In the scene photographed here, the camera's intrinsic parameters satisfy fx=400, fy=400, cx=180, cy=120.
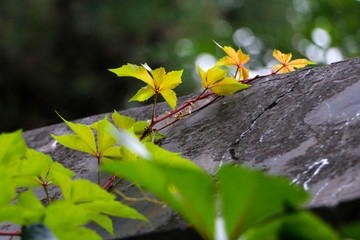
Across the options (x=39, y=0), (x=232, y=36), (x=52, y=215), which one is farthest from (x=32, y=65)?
(x=232, y=36)

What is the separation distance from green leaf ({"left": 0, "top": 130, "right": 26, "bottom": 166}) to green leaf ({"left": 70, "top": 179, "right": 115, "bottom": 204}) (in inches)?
3.3

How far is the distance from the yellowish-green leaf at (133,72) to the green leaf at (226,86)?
0.12 metres

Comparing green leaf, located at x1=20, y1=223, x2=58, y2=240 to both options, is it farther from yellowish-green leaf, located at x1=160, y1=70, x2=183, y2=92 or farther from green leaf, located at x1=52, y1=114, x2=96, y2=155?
yellowish-green leaf, located at x1=160, y1=70, x2=183, y2=92

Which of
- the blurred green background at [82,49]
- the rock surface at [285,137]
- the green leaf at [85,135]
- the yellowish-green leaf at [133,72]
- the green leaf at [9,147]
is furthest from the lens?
the blurred green background at [82,49]

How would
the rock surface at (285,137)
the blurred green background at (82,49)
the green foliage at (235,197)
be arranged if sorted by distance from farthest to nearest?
1. the blurred green background at (82,49)
2. the rock surface at (285,137)
3. the green foliage at (235,197)

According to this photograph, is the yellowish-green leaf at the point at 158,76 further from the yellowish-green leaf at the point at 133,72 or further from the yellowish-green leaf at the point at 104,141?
the yellowish-green leaf at the point at 104,141

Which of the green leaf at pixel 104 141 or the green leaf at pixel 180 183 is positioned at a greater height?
the green leaf at pixel 180 183

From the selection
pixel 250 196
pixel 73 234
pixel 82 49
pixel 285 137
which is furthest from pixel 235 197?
pixel 82 49

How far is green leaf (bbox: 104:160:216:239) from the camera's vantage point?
0.25 meters

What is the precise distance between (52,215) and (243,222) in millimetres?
174

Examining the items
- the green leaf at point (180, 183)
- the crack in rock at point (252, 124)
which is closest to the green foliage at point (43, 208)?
the green leaf at point (180, 183)

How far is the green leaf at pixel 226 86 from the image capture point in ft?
2.34

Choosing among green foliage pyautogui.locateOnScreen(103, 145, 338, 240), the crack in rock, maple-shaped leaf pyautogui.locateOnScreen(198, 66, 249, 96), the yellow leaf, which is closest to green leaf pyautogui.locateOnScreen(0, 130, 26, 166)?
green foliage pyautogui.locateOnScreen(103, 145, 338, 240)

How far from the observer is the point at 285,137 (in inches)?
22.5
